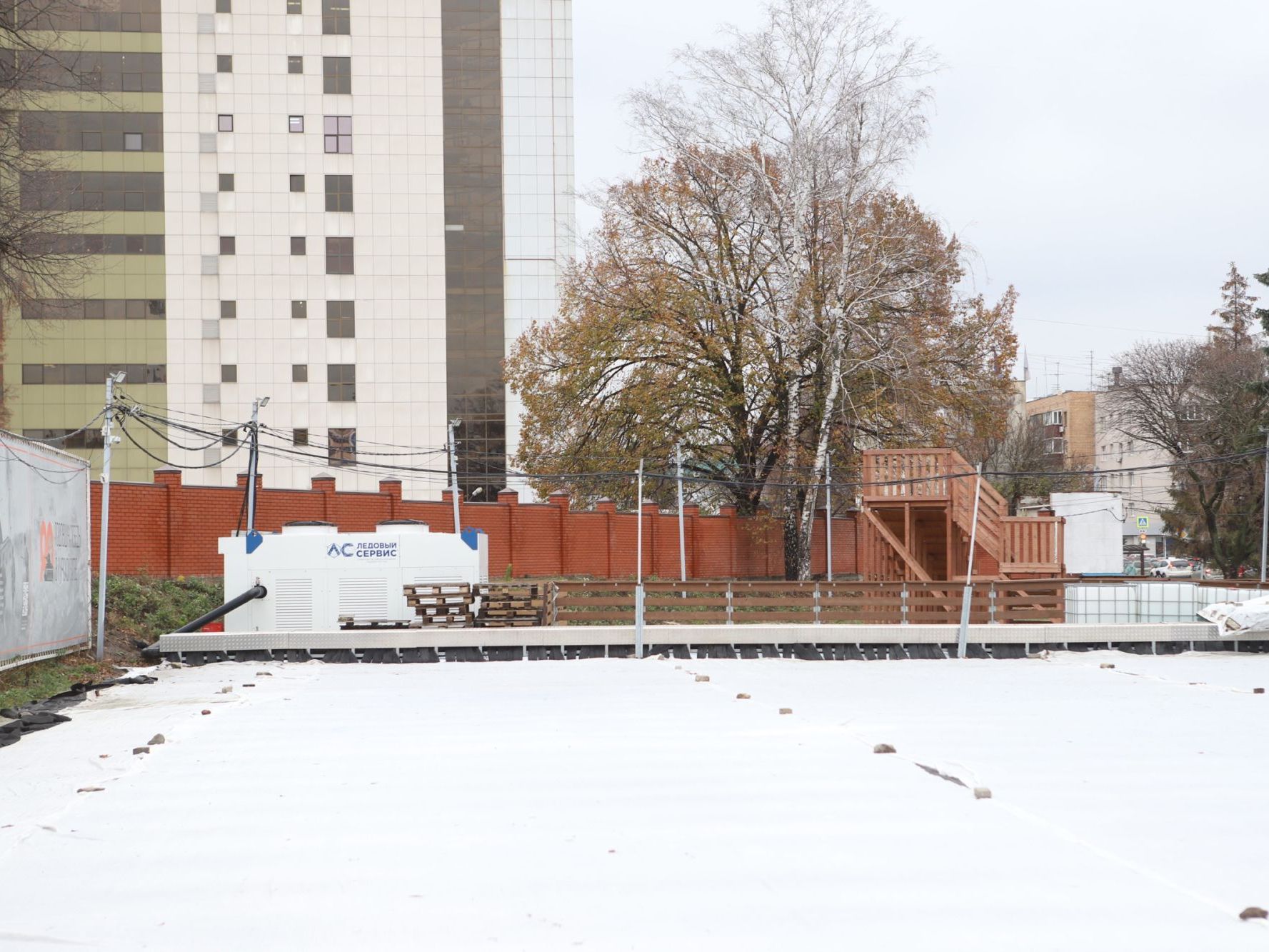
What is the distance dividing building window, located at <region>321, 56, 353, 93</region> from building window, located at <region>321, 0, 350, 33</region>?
148 centimetres

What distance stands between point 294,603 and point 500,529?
1606cm

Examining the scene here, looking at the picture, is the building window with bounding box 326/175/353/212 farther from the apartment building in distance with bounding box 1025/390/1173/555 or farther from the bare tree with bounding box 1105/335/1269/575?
the apartment building in distance with bounding box 1025/390/1173/555

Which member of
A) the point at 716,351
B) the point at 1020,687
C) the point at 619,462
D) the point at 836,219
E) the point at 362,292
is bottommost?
the point at 1020,687

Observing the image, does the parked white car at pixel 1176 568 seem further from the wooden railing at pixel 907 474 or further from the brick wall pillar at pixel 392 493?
the brick wall pillar at pixel 392 493

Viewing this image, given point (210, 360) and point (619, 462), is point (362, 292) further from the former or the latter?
point (619, 462)

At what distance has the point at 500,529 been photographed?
1564 inches

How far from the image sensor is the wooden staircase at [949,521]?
29.6 m

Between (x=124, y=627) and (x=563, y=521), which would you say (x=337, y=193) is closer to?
(x=563, y=521)

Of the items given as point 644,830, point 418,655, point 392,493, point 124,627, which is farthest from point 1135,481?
point 644,830

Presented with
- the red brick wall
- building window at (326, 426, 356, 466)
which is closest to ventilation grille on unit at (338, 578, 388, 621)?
the red brick wall

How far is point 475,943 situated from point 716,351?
102ft

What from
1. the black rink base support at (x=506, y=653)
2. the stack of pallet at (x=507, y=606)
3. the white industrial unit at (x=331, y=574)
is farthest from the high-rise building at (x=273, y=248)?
the black rink base support at (x=506, y=653)

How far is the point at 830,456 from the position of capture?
1478 inches

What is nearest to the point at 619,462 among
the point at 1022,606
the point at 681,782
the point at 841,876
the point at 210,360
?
the point at 1022,606
